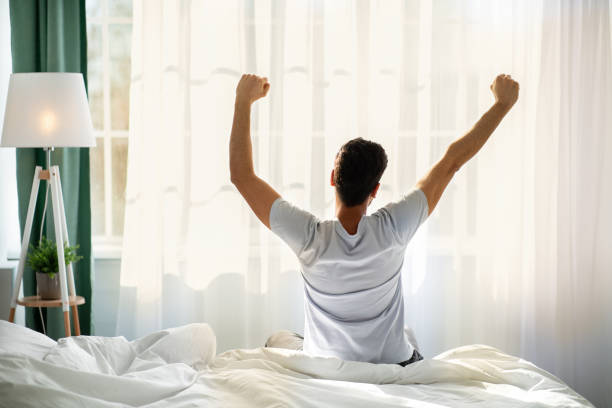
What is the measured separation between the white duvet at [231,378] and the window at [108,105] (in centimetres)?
191

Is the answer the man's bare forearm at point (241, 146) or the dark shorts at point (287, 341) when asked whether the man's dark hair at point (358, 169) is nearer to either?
the man's bare forearm at point (241, 146)

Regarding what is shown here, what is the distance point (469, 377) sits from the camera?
5.96ft

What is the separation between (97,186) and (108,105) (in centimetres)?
46

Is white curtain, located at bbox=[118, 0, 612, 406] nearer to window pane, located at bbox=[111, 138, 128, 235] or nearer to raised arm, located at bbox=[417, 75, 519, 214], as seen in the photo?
window pane, located at bbox=[111, 138, 128, 235]

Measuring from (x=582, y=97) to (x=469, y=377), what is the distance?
226 centimetres

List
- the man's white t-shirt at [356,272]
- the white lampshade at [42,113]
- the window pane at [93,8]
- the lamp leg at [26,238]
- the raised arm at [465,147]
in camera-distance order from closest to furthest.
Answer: the man's white t-shirt at [356,272] → the raised arm at [465,147] → the white lampshade at [42,113] → the lamp leg at [26,238] → the window pane at [93,8]

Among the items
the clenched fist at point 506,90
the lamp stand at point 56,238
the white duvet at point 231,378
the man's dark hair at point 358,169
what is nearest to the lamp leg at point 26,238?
the lamp stand at point 56,238

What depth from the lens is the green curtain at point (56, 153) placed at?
348cm

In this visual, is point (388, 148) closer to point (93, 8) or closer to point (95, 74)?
point (95, 74)

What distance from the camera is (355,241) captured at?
6.20 feet

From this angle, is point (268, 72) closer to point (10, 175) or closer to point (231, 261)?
point (231, 261)

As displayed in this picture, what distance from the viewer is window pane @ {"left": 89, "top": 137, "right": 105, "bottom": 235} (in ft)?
12.3

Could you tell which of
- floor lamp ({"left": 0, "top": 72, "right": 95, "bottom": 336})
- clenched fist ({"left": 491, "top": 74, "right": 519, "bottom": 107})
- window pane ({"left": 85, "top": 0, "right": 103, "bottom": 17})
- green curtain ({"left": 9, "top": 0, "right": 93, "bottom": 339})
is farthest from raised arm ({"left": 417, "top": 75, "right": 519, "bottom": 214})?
window pane ({"left": 85, "top": 0, "right": 103, "bottom": 17})

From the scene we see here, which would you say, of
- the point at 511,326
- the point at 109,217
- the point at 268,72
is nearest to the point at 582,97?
the point at 511,326
